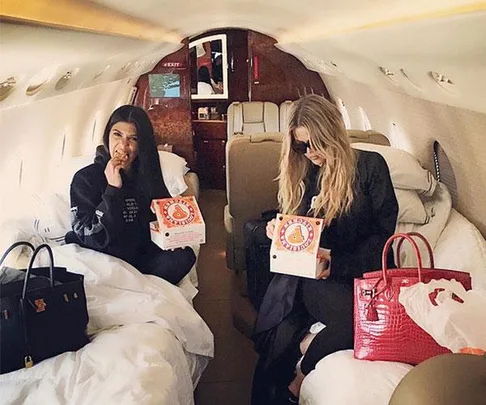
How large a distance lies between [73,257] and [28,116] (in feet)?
2.10

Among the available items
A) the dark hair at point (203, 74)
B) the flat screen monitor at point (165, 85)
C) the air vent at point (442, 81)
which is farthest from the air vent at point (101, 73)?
the air vent at point (442, 81)

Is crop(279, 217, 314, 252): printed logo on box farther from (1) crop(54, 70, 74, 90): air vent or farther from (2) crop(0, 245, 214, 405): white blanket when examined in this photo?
(1) crop(54, 70, 74, 90): air vent

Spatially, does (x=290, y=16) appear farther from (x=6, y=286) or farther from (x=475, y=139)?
(x=6, y=286)

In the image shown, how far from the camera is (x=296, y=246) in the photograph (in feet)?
7.89

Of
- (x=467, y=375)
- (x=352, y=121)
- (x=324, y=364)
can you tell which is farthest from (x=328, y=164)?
(x=467, y=375)

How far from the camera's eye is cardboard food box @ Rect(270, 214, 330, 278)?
238 centimetres

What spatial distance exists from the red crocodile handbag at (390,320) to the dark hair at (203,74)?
154 centimetres

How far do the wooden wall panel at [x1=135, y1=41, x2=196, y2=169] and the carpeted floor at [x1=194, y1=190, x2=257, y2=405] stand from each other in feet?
1.18

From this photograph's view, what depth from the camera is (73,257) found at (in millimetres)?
2539

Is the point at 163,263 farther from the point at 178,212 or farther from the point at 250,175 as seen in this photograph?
the point at 250,175

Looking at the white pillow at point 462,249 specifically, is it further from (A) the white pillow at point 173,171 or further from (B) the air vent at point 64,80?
(B) the air vent at point 64,80

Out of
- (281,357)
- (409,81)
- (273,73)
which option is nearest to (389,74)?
(409,81)

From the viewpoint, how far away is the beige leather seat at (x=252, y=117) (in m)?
3.18

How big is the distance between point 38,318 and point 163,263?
85cm
